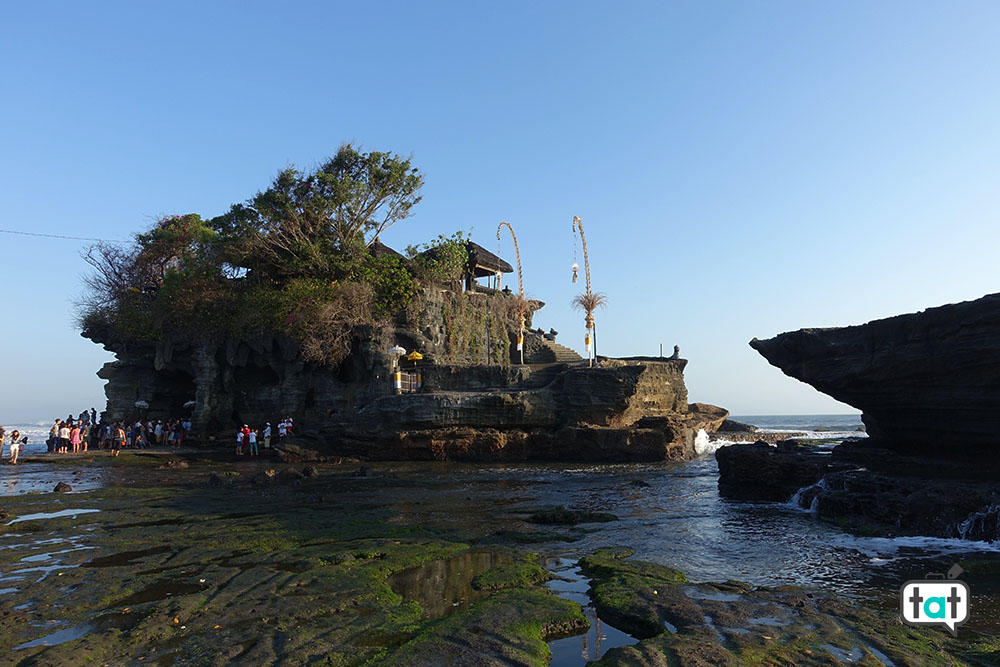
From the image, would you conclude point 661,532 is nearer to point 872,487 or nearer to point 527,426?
point 872,487

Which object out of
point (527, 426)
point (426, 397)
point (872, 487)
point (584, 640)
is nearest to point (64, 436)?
point (426, 397)

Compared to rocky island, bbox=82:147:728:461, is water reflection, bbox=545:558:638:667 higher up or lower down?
lower down

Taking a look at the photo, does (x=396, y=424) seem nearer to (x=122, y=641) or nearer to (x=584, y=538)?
(x=584, y=538)

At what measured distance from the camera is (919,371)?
12148 mm

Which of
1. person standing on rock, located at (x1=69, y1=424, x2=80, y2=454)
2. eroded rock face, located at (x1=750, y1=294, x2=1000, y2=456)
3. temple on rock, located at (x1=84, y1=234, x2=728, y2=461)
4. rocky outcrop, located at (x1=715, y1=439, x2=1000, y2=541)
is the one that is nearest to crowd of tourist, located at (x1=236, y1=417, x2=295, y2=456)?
temple on rock, located at (x1=84, y1=234, x2=728, y2=461)

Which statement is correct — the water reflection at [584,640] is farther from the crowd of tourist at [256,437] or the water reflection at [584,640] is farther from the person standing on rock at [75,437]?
the person standing on rock at [75,437]

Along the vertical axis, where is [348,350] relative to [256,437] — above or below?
above

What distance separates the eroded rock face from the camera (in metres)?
11.1

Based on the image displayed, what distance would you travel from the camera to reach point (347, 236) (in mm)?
31906

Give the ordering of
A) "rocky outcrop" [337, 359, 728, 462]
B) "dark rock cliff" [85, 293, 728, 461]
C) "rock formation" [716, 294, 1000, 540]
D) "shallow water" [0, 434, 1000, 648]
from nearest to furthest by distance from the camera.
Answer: "shallow water" [0, 434, 1000, 648]
"rock formation" [716, 294, 1000, 540]
"rocky outcrop" [337, 359, 728, 462]
"dark rock cliff" [85, 293, 728, 461]

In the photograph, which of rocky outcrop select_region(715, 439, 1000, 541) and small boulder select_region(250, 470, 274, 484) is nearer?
rocky outcrop select_region(715, 439, 1000, 541)

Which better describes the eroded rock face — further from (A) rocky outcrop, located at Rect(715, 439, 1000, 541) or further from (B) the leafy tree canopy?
(B) the leafy tree canopy

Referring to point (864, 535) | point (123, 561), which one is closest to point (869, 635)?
point (864, 535)

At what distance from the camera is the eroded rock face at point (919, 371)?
36.5 feet
